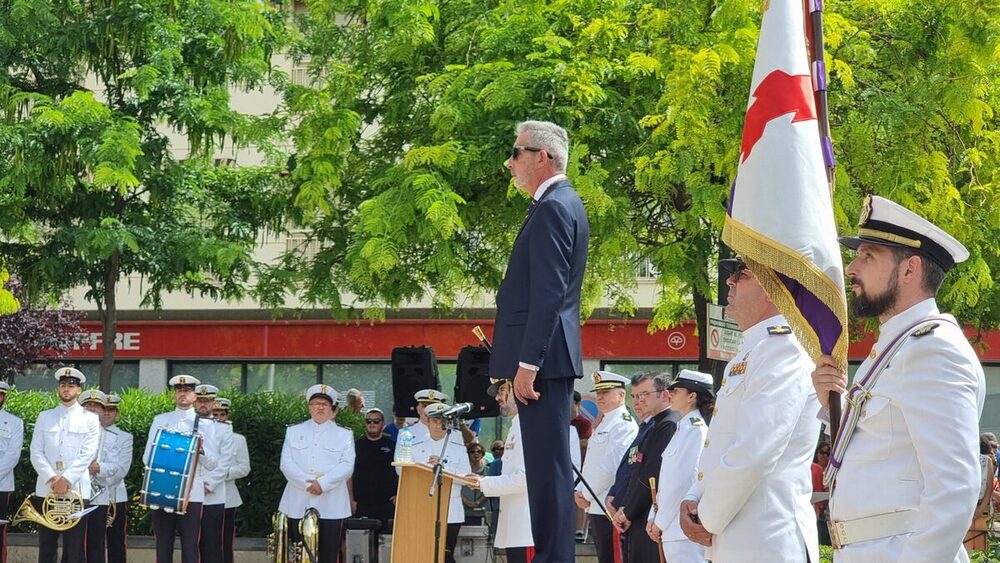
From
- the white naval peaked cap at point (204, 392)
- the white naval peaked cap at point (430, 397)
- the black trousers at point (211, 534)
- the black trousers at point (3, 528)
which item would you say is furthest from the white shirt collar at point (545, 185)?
the black trousers at point (3, 528)

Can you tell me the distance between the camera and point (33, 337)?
25.9m

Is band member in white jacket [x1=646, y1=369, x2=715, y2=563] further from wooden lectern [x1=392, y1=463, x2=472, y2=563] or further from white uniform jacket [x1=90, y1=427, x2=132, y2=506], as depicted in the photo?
white uniform jacket [x1=90, y1=427, x2=132, y2=506]

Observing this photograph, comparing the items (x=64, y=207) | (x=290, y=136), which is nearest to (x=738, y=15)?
(x=290, y=136)

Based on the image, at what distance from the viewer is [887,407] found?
4.61 metres

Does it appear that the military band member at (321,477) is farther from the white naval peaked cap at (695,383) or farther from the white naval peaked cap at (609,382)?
the white naval peaked cap at (695,383)

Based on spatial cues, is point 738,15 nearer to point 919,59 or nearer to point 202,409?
point 919,59

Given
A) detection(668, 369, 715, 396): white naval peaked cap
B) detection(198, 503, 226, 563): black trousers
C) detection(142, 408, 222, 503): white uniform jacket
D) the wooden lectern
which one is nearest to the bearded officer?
detection(668, 369, 715, 396): white naval peaked cap

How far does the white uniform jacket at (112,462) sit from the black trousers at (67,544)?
45 cm

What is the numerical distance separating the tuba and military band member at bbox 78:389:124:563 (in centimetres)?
36

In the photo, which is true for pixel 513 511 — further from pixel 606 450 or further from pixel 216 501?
pixel 216 501

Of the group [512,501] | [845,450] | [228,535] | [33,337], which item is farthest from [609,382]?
[33,337]

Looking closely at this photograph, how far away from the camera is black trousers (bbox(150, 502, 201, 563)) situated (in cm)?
1500

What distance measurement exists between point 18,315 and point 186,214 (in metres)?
8.19

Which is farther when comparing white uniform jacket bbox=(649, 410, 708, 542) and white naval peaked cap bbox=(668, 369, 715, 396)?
white naval peaked cap bbox=(668, 369, 715, 396)
